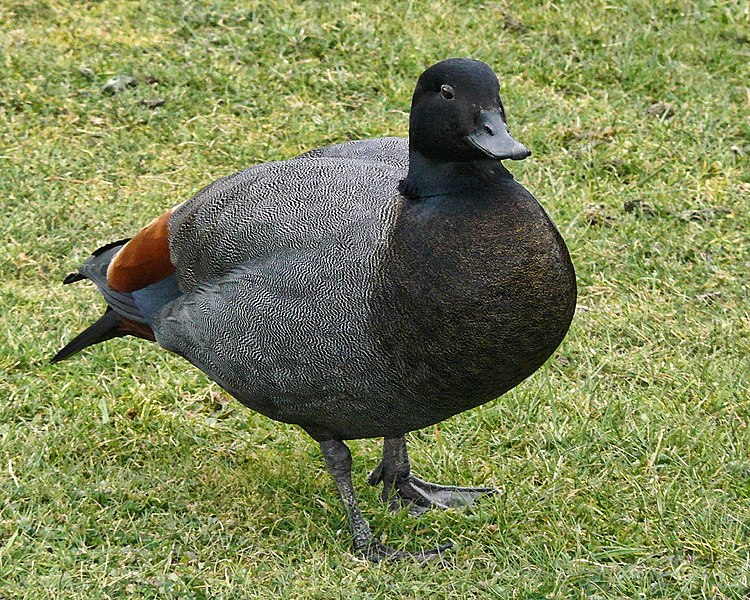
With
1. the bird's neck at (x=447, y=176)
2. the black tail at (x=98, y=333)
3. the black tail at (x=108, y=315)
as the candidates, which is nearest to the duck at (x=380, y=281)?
Answer: the bird's neck at (x=447, y=176)

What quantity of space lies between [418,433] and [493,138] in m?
1.64

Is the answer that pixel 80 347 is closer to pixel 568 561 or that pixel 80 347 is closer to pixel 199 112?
pixel 568 561

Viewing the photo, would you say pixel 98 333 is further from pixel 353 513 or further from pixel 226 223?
pixel 353 513

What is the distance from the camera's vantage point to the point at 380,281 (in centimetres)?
321

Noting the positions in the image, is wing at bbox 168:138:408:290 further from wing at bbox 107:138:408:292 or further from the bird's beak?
the bird's beak

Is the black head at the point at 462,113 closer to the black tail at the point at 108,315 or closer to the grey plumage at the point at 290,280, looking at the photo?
the grey plumage at the point at 290,280

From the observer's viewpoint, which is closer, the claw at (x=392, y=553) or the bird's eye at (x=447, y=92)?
the bird's eye at (x=447, y=92)

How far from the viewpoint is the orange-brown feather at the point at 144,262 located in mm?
3918

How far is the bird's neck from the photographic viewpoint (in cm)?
318

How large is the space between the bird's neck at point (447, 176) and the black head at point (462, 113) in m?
0.03

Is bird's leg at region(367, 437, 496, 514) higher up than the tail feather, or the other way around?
the tail feather

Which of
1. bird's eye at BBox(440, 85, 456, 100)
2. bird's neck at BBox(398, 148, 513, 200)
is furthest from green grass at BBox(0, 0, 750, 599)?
bird's eye at BBox(440, 85, 456, 100)

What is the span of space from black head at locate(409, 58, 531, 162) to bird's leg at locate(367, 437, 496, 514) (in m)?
1.21

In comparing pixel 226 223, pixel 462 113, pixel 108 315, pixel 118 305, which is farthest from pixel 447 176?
pixel 108 315
